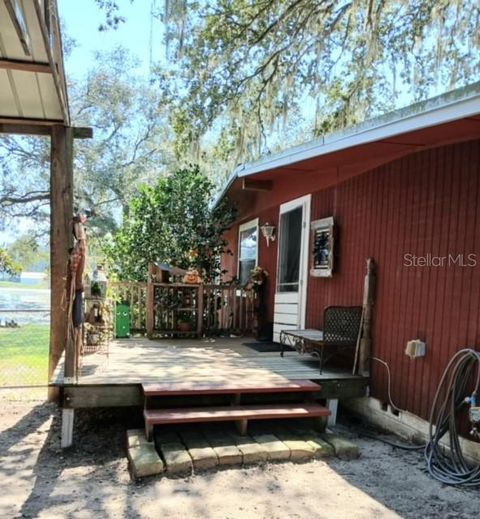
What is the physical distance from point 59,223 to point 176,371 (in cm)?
207

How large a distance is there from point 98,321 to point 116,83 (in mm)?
13784

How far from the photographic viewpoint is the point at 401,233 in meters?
4.25

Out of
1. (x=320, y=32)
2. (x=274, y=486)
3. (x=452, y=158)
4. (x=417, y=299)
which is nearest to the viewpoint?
(x=274, y=486)

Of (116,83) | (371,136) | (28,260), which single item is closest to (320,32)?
(371,136)

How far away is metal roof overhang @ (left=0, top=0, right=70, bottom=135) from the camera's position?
3037 mm

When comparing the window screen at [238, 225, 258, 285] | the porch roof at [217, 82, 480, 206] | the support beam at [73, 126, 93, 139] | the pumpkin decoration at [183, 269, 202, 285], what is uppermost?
the support beam at [73, 126, 93, 139]

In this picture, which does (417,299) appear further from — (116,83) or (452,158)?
(116,83)

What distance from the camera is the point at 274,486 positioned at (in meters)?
3.04

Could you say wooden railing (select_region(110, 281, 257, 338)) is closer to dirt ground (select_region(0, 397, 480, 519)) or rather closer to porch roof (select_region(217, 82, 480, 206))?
porch roof (select_region(217, 82, 480, 206))

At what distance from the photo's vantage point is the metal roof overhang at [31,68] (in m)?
3.04

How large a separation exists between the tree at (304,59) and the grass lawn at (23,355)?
17.3 ft

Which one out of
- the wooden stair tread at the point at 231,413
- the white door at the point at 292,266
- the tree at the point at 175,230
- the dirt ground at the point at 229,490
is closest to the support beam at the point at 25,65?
the wooden stair tread at the point at 231,413

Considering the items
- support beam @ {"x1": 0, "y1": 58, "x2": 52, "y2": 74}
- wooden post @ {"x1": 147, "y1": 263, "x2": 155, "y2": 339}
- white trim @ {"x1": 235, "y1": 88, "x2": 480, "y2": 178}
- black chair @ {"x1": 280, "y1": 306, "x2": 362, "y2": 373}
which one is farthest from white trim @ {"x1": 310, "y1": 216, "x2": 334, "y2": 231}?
support beam @ {"x1": 0, "y1": 58, "x2": 52, "y2": 74}

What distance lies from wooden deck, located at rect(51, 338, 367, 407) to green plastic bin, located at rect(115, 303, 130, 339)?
637 millimetres
